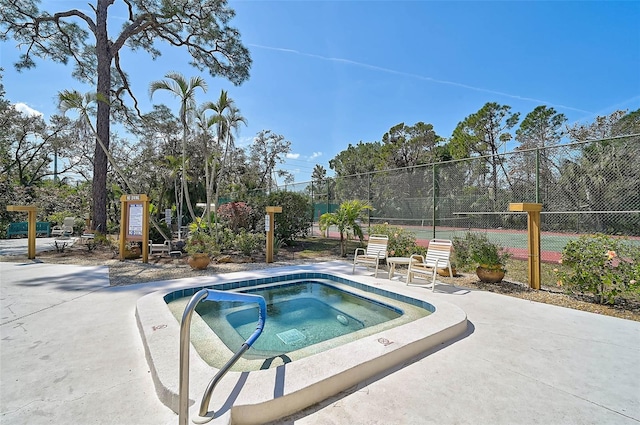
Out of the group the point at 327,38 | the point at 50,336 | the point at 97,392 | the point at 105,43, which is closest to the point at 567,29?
the point at 327,38

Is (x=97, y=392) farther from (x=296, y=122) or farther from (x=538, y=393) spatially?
(x=296, y=122)

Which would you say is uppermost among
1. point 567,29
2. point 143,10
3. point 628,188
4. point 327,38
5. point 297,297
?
point 143,10

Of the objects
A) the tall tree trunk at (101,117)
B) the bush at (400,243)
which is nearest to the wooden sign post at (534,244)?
the bush at (400,243)

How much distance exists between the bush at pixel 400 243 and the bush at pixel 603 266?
2.74 metres

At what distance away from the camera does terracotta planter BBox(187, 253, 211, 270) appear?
652 centimetres

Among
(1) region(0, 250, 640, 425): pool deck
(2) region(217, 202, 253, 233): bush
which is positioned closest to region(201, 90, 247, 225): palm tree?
(2) region(217, 202, 253, 233): bush

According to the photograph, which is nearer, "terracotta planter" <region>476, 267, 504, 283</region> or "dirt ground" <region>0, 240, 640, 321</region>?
"dirt ground" <region>0, 240, 640, 321</region>

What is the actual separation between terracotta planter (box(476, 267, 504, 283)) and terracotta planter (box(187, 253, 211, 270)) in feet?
19.3

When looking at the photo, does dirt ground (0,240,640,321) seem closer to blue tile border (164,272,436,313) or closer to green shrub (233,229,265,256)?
green shrub (233,229,265,256)

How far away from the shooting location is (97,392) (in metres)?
2.09

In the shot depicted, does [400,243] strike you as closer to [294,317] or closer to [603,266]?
[603,266]

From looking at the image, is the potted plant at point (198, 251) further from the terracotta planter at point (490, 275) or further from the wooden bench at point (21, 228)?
the wooden bench at point (21, 228)

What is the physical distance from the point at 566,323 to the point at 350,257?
546cm

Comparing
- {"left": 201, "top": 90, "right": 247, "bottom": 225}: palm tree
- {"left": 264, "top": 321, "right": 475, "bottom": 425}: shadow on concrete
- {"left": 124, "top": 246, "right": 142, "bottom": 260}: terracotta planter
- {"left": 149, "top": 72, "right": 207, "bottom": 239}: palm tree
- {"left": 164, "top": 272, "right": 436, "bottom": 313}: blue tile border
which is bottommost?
{"left": 264, "top": 321, "right": 475, "bottom": 425}: shadow on concrete
